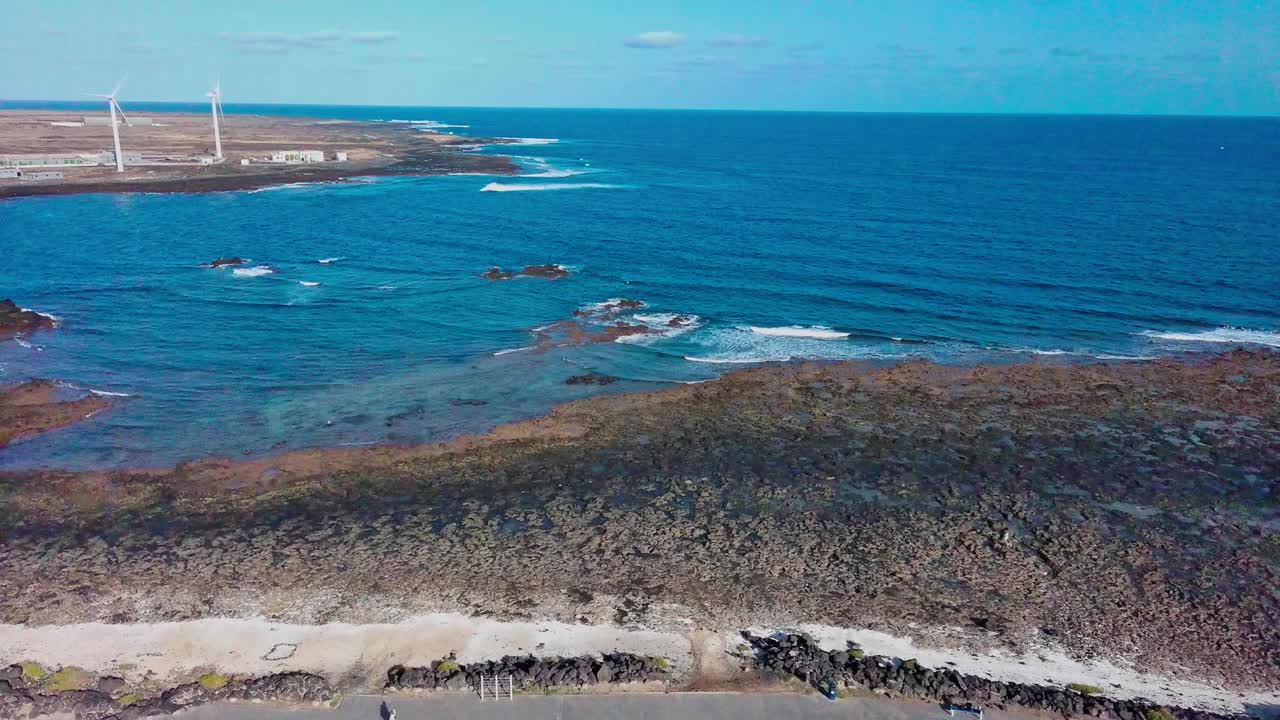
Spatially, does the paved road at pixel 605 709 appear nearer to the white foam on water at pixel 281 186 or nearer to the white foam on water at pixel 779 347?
the white foam on water at pixel 779 347

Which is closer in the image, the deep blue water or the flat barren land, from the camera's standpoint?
the flat barren land

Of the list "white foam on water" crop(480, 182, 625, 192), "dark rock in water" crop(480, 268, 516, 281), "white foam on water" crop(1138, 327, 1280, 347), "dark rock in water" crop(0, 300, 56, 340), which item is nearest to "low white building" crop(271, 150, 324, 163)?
"white foam on water" crop(480, 182, 625, 192)

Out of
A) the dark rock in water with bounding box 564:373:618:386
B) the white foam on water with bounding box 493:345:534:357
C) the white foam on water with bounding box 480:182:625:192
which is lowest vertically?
the dark rock in water with bounding box 564:373:618:386

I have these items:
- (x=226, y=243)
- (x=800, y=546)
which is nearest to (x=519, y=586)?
(x=800, y=546)

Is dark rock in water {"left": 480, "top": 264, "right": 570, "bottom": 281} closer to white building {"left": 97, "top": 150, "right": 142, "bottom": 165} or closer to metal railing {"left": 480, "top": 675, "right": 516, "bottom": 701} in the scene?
metal railing {"left": 480, "top": 675, "right": 516, "bottom": 701}

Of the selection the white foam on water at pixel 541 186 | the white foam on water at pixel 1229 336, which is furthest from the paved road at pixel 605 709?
the white foam on water at pixel 541 186

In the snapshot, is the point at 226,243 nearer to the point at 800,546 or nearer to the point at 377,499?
the point at 377,499
